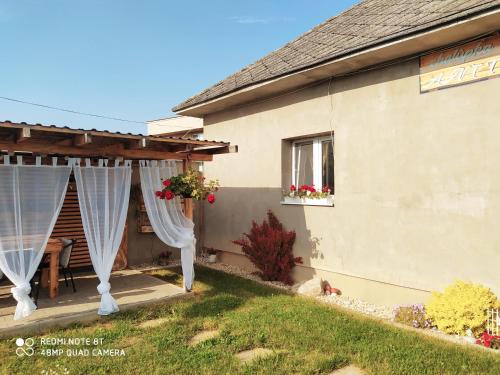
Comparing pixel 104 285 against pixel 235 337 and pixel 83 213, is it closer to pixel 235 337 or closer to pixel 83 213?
pixel 83 213

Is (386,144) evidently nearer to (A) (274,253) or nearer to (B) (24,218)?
(A) (274,253)

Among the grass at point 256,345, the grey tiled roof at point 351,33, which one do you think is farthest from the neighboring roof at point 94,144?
the grass at point 256,345

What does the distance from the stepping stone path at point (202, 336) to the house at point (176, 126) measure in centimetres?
1230

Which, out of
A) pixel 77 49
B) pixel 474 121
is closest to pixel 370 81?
pixel 474 121

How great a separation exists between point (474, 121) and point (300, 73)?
3.11 meters

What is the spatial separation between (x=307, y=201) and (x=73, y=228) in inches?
216

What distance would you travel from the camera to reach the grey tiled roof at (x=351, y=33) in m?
5.34

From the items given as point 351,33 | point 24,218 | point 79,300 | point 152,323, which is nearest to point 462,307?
point 152,323

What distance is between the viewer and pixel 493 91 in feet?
16.7

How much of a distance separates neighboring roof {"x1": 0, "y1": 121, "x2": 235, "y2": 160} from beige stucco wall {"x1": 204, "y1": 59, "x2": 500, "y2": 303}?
81.0 inches

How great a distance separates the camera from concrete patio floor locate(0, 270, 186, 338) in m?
5.20

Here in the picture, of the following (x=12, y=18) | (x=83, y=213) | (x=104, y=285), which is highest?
(x=12, y=18)

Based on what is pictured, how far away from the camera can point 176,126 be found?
20594 millimetres

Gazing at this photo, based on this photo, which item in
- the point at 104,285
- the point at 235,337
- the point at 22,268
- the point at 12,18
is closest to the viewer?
the point at 235,337
